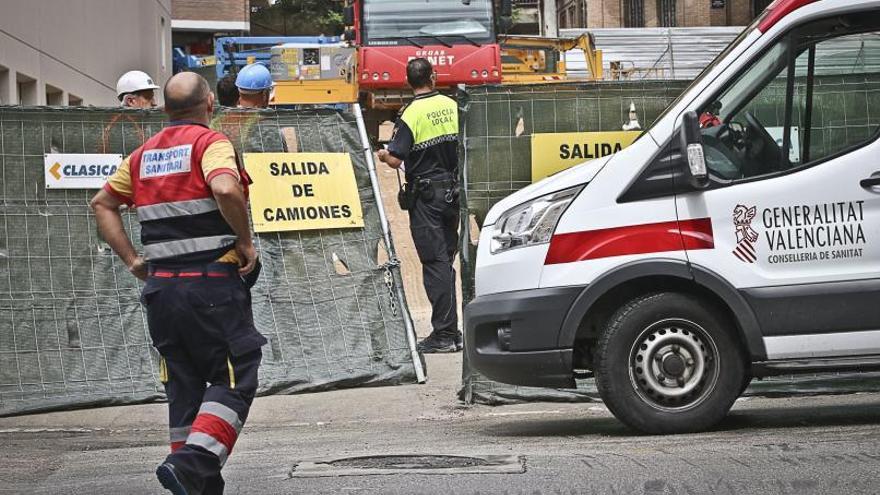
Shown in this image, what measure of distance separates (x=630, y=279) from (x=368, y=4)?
19.5 m

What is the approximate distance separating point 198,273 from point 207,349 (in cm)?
29

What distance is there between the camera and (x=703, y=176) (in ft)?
24.7

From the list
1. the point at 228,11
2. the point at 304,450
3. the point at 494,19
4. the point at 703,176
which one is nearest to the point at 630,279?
the point at 703,176

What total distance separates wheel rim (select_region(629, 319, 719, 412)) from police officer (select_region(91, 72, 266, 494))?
2393 mm

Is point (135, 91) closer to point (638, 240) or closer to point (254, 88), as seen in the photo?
point (254, 88)

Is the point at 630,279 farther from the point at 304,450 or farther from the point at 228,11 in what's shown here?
the point at 228,11

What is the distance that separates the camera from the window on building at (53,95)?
21.0 meters

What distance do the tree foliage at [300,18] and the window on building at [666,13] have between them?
42.2 ft

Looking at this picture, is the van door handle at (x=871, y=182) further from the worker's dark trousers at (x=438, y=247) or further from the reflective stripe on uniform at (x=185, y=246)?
the worker's dark trousers at (x=438, y=247)

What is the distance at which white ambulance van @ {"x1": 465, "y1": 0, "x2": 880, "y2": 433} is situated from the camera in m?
7.58

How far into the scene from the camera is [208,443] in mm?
5586

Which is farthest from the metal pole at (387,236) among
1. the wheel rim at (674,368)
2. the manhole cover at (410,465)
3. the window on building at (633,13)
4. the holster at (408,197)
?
the window on building at (633,13)

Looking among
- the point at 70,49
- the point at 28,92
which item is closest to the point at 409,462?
the point at 28,92

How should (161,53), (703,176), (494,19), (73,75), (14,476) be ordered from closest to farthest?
(14,476) < (703,176) < (73,75) < (494,19) < (161,53)
